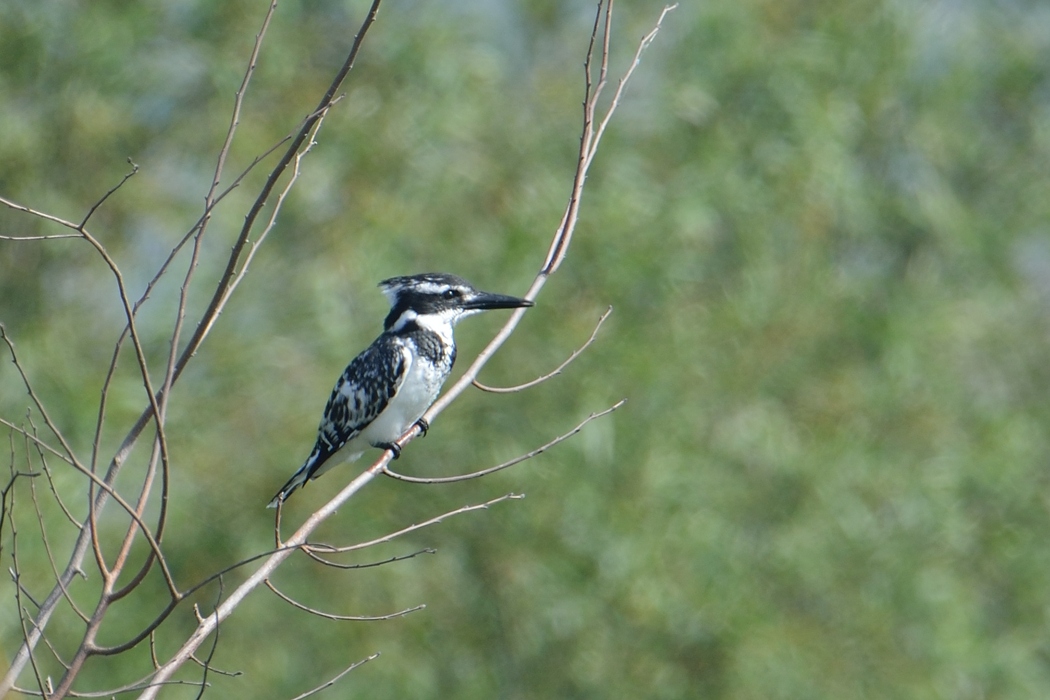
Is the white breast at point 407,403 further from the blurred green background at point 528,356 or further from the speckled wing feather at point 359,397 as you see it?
Result: the blurred green background at point 528,356

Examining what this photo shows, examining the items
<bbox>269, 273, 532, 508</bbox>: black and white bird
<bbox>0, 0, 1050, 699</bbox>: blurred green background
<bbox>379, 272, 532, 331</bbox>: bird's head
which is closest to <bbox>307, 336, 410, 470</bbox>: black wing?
<bbox>269, 273, 532, 508</bbox>: black and white bird

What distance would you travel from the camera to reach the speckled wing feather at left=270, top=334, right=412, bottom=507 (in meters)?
3.86

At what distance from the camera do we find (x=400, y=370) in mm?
3855

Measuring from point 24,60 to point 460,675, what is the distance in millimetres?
3622

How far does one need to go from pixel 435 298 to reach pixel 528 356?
2819mm

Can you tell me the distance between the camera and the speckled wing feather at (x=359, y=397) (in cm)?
386

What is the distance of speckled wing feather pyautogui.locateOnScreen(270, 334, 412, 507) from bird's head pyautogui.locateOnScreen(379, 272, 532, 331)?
114mm

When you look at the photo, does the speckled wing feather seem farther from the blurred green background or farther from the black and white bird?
the blurred green background

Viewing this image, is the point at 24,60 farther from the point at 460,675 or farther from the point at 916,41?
the point at 916,41

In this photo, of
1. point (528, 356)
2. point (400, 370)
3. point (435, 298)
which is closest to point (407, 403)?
point (400, 370)

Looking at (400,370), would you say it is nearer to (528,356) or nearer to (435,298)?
(435,298)

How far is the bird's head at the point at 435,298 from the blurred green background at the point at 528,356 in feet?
7.89

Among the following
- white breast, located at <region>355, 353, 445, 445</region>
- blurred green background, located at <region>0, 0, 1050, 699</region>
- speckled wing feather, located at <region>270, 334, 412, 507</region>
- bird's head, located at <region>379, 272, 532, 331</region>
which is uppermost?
blurred green background, located at <region>0, 0, 1050, 699</region>

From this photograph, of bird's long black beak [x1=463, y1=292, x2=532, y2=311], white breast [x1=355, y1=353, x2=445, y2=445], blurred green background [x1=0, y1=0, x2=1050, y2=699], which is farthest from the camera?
blurred green background [x1=0, y1=0, x2=1050, y2=699]
